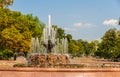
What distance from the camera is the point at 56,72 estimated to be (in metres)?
13.1

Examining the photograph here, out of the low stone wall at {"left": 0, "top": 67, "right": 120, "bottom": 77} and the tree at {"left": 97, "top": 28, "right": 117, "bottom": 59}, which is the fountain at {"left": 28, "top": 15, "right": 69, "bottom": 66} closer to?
the low stone wall at {"left": 0, "top": 67, "right": 120, "bottom": 77}

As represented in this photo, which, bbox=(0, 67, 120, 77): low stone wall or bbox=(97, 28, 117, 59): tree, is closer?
bbox=(0, 67, 120, 77): low stone wall

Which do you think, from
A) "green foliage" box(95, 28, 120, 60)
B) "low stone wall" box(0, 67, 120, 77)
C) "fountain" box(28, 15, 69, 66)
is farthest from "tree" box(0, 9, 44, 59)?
"low stone wall" box(0, 67, 120, 77)

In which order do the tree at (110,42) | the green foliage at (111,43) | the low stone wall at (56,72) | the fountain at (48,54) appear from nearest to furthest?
1. the low stone wall at (56,72)
2. the fountain at (48,54)
3. the green foliage at (111,43)
4. the tree at (110,42)

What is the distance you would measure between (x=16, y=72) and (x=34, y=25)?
126 feet

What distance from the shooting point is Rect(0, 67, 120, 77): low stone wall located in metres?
13.1

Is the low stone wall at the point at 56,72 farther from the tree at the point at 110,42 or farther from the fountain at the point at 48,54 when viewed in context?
the tree at the point at 110,42

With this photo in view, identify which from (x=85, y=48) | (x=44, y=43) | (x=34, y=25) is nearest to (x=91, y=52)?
(x=85, y=48)

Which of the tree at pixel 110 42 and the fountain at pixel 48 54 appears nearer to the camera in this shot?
the fountain at pixel 48 54

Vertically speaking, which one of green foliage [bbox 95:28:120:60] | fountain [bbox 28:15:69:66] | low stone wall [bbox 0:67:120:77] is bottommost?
low stone wall [bbox 0:67:120:77]

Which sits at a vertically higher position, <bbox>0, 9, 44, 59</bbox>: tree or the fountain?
<bbox>0, 9, 44, 59</bbox>: tree

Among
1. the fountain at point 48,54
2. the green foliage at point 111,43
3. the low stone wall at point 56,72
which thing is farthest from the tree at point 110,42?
the low stone wall at point 56,72

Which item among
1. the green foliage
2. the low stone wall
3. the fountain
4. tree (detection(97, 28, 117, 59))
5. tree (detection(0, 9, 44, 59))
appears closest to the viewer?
the low stone wall

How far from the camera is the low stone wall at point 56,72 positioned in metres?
13.1
